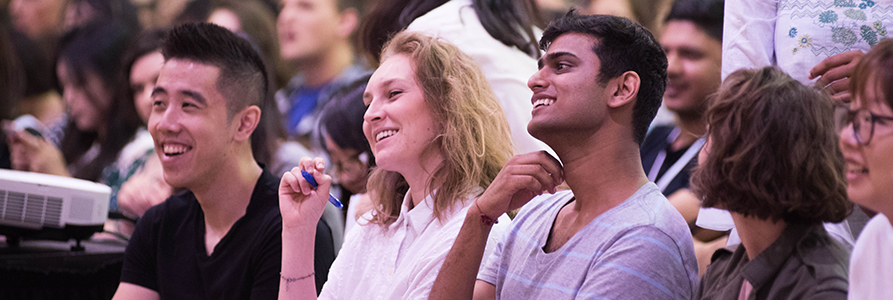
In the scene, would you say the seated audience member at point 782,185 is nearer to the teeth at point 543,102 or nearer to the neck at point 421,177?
the teeth at point 543,102

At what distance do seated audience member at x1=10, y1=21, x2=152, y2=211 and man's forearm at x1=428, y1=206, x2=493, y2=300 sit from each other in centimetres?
291

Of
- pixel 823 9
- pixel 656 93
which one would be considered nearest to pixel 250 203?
pixel 656 93

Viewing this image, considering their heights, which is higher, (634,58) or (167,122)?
(634,58)

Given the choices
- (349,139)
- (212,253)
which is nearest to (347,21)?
(349,139)

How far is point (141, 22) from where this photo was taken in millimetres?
5488

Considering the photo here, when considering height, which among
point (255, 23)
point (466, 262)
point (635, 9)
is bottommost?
point (635, 9)

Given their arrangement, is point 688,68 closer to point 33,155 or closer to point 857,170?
point 857,170

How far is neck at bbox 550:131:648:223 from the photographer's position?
1.57 m

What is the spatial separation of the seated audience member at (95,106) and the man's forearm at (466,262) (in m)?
2.91

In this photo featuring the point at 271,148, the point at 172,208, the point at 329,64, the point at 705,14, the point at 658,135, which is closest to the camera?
the point at 172,208

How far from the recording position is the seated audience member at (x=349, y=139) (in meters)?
2.97

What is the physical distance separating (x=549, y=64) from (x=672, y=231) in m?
0.44

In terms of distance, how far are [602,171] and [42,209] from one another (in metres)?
2.11

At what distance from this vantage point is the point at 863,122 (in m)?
1.14
